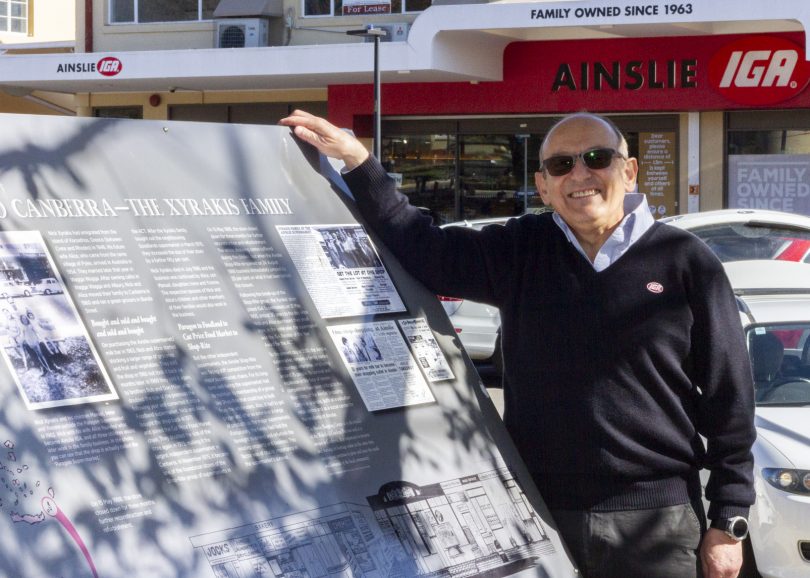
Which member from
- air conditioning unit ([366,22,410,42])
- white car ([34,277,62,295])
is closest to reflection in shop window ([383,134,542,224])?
air conditioning unit ([366,22,410,42])

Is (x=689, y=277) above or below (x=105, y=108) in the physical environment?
below

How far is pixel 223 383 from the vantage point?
2.57 m

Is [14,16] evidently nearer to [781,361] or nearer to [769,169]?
[769,169]


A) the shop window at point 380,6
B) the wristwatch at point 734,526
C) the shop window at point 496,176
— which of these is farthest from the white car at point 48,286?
the shop window at point 380,6

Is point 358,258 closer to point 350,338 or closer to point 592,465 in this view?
point 350,338

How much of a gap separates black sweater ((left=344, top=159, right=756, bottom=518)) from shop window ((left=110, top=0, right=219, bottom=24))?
21.2m

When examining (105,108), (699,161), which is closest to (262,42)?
(105,108)

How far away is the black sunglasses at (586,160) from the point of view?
122 inches

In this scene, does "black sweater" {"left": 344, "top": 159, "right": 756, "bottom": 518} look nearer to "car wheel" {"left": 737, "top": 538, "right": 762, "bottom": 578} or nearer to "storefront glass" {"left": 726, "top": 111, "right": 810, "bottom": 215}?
"car wheel" {"left": 737, "top": 538, "right": 762, "bottom": 578}

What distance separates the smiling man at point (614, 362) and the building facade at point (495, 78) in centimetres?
1532

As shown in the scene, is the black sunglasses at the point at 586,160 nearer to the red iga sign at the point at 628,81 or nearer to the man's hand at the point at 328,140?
the man's hand at the point at 328,140

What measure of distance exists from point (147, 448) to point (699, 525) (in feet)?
4.89

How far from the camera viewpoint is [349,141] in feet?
Answer: 10.3

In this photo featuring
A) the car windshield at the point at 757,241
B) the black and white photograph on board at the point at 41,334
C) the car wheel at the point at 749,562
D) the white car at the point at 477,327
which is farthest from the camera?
the white car at the point at 477,327
